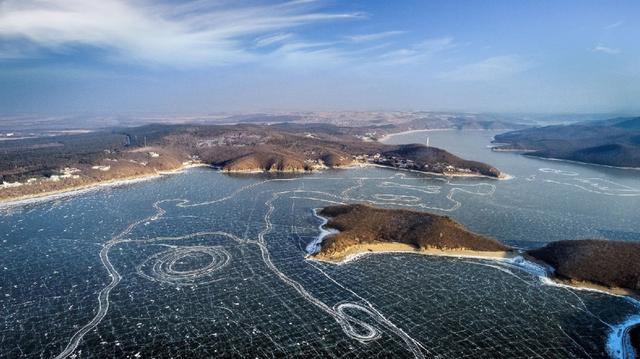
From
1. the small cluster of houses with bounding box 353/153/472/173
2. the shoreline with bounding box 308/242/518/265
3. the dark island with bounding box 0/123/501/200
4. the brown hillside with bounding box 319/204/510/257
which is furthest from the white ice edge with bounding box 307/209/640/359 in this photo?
the dark island with bounding box 0/123/501/200

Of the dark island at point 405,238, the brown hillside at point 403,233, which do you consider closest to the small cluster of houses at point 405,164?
the brown hillside at point 403,233

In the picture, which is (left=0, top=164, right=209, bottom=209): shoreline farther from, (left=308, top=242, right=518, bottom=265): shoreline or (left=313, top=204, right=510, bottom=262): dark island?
(left=308, top=242, right=518, bottom=265): shoreline

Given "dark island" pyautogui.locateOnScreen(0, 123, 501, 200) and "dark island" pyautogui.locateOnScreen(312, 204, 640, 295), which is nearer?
"dark island" pyautogui.locateOnScreen(312, 204, 640, 295)

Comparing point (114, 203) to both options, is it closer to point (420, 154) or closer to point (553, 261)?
point (553, 261)

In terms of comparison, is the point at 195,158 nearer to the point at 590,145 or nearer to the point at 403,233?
the point at 403,233

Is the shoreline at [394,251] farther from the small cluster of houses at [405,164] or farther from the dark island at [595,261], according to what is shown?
the small cluster of houses at [405,164]

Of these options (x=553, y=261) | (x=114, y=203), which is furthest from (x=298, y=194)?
(x=553, y=261)
